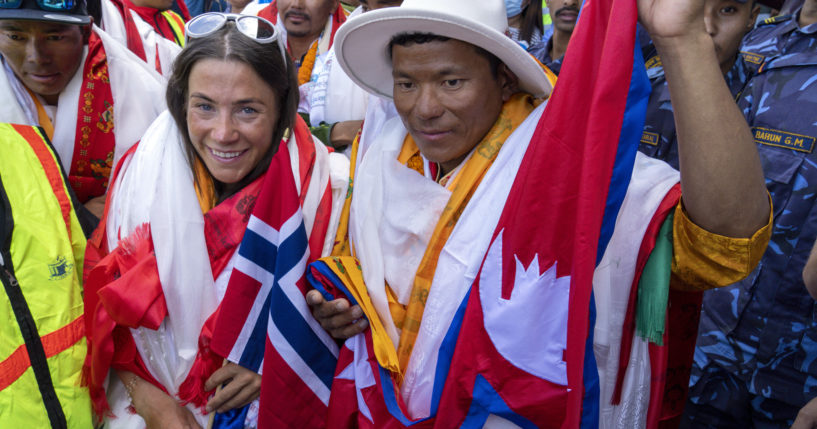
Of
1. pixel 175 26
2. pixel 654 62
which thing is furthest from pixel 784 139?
pixel 175 26

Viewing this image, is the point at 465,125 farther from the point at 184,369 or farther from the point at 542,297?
the point at 184,369

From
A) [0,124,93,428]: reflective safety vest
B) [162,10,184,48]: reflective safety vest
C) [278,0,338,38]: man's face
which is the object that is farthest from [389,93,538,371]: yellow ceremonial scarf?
[162,10,184,48]: reflective safety vest

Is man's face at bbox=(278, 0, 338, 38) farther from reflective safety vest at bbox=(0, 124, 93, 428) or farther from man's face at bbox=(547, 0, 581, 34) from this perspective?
reflective safety vest at bbox=(0, 124, 93, 428)

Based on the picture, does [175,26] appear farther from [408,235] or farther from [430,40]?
[408,235]

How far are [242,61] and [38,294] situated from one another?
3.31 feet

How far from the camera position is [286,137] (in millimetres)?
2309

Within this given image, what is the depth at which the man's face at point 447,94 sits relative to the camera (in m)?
1.91

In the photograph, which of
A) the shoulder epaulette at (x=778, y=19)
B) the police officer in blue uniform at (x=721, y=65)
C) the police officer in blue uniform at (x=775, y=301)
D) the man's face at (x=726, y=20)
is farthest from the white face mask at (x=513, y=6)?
the man's face at (x=726, y=20)

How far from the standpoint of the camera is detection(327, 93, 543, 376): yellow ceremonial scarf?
1855 millimetres

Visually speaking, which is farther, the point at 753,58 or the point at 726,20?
the point at 753,58

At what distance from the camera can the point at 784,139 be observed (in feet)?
8.39

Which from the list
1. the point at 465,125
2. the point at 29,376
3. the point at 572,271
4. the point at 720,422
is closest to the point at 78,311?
the point at 29,376

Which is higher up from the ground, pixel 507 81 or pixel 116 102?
pixel 507 81

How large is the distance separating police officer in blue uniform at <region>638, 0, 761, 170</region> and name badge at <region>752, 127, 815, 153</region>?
0.25 meters
